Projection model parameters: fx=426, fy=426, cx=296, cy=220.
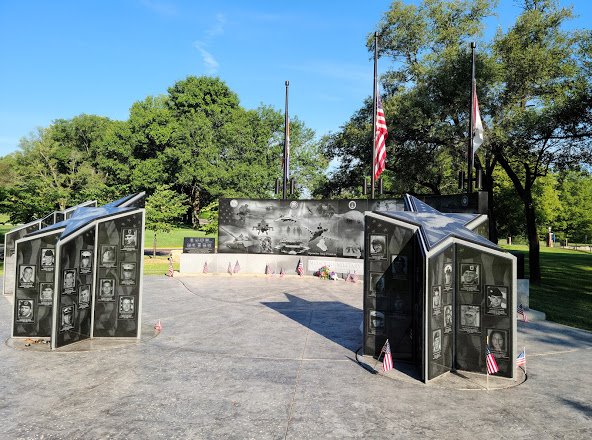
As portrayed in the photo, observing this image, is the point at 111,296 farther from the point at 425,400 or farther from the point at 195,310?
the point at 425,400

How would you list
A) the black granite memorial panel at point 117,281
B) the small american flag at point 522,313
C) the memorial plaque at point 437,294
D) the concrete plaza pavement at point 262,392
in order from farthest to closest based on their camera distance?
the small american flag at point 522,313 → the black granite memorial panel at point 117,281 → the memorial plaque at point 437,294 → the concrete plaza pavement at point 262,392

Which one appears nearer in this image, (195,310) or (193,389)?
(193,389)

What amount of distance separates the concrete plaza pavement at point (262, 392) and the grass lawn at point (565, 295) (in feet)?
9.30

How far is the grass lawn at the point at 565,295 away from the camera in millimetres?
17359

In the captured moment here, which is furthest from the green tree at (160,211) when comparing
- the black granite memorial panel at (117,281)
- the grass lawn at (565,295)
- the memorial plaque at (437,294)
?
the grass lawn at (565,295)

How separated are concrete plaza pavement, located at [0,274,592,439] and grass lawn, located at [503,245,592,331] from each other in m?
2.83

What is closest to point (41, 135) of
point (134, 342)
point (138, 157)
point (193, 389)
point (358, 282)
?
point (138, 157)

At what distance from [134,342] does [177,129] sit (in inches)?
2027

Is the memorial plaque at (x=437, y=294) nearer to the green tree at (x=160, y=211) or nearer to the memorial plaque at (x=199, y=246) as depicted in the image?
the memorial plaque at (x=199, y=246)

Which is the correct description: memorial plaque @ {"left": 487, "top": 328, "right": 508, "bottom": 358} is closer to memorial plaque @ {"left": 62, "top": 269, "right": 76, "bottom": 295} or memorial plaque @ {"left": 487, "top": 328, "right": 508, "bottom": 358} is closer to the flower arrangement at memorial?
memorial plaque @ {"left": 62, "top": 269, "right": 76, "bottom": 295}

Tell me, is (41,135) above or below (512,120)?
above

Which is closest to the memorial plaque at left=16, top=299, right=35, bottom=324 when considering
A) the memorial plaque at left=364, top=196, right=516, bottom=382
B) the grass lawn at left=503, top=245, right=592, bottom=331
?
the memorial plaque at left=364, top=196, right=516, bottom=382

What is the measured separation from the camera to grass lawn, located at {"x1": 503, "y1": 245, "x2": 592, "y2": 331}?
1736cm

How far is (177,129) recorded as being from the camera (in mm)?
60094
